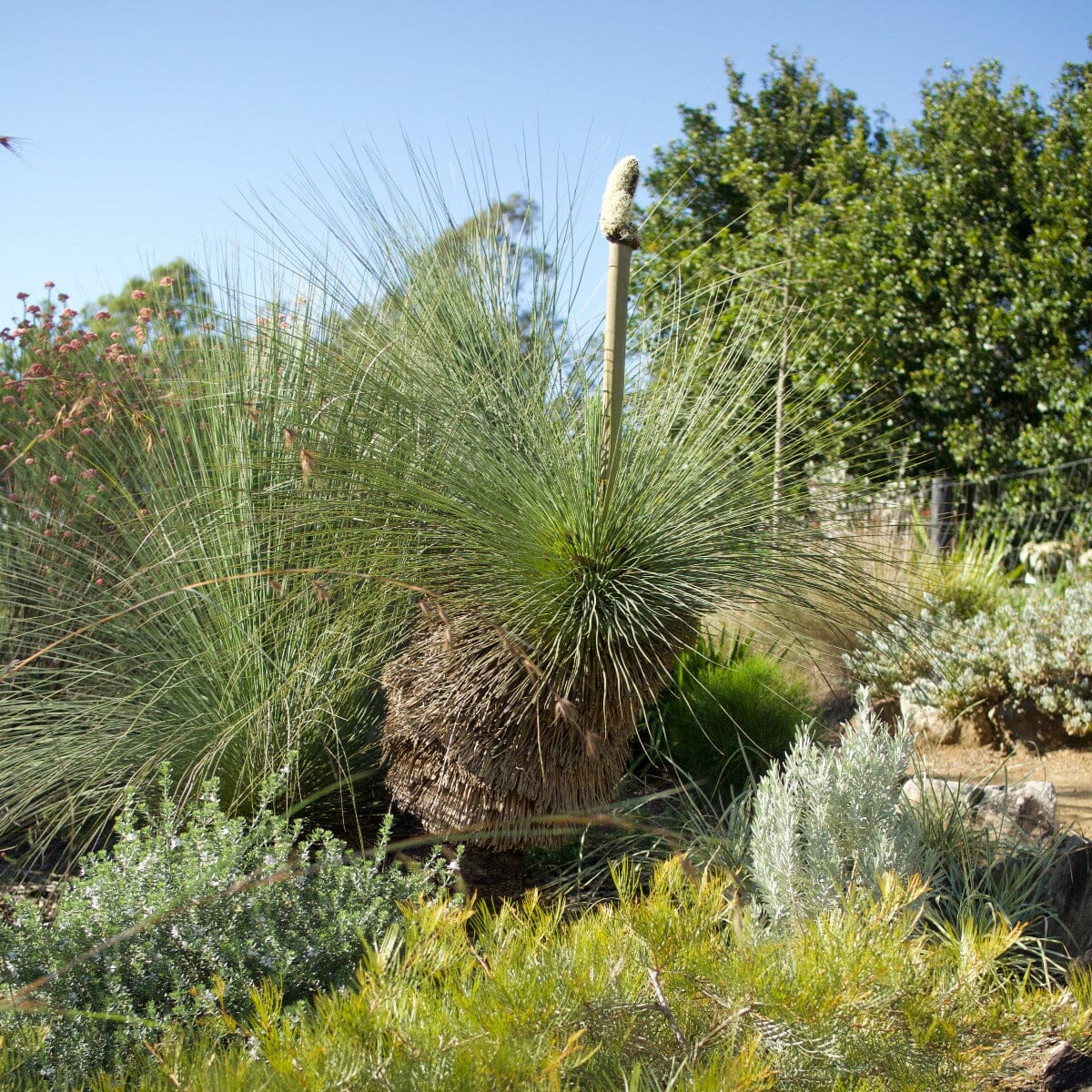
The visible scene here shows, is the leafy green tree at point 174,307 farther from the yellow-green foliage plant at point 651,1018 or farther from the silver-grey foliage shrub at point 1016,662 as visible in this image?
the silver-grey foliage shrub at point 1016,662

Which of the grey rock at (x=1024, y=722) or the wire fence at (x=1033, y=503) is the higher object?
the wire fence at (x=1033, y=503)

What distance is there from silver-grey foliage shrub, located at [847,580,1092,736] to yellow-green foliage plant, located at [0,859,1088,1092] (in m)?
3.42

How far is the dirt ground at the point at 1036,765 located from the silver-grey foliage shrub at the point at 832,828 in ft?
5.92

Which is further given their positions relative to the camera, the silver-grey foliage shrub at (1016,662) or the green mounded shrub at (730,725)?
the silver-grey foliage shrub at (1016,662)

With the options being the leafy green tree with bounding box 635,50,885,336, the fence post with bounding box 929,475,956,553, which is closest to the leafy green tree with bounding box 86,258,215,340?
the fence post with bounding box 929,475,956,553

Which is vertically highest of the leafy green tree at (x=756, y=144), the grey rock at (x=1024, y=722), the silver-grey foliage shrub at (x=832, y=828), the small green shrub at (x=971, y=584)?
the leafy green tree at (x=756, y=144)

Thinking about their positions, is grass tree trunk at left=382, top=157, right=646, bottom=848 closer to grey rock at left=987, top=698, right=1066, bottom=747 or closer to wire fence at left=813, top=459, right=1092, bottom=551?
grey rock at left=987, top=698, right=1066, bottom=747

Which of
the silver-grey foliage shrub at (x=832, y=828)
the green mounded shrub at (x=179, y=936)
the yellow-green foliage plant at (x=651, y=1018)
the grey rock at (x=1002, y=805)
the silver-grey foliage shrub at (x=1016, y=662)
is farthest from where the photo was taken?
the silver-grey foliage shrub at (x=1016, y=662)

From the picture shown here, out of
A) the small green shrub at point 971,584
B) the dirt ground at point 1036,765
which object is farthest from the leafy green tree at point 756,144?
the dirt ground at point 1036,765

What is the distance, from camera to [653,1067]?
1.69m

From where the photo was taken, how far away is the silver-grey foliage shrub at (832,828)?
2500mm

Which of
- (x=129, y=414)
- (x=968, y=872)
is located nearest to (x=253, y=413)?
(x=129, y=414)

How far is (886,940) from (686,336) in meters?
2.30

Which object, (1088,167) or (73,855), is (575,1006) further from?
(1088,167)
